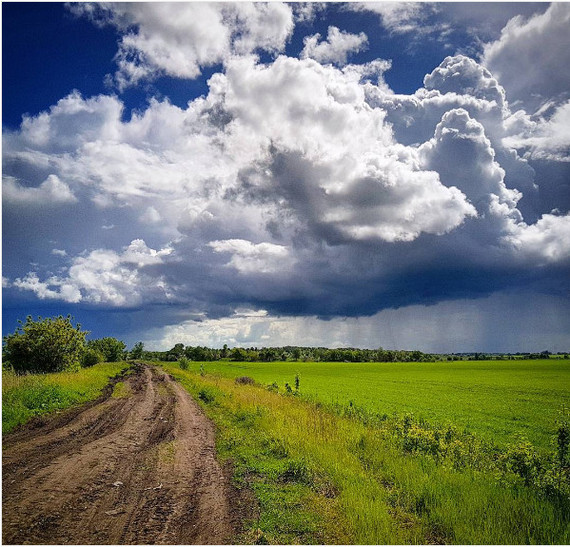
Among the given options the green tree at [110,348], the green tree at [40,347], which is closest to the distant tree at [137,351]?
the green tree at [110,348]

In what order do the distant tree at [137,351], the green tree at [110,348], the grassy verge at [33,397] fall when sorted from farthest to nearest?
the distant tree at [137,351]
the green tree at [110,348]
the grassy verge at [33,397]

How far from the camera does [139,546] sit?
6.54 metres

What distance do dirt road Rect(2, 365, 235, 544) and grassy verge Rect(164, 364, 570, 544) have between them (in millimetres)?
1185

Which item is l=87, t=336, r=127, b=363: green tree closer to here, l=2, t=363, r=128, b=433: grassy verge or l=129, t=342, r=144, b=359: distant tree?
l=129, t=342, r=144, b=359: distant tree

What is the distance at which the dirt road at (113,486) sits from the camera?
7035 millimetres

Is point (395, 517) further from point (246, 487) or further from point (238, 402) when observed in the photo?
point (238, 402)

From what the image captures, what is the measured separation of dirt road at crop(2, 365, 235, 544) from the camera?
277 inches

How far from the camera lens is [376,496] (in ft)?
29.6

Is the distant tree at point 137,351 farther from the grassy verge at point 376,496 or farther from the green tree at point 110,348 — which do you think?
the grassy verge at point 376,496

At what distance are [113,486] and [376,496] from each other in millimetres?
7017

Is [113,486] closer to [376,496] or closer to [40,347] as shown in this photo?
[376,496]

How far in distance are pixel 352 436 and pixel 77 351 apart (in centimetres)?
3414

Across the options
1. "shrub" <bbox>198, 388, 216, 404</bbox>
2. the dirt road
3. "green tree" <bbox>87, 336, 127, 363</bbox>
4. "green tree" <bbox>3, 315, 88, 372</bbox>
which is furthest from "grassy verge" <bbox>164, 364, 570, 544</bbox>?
"green tree" <bbox>87, 336, 127, 363</bbox>

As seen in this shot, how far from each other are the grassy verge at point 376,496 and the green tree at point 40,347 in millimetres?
29506
